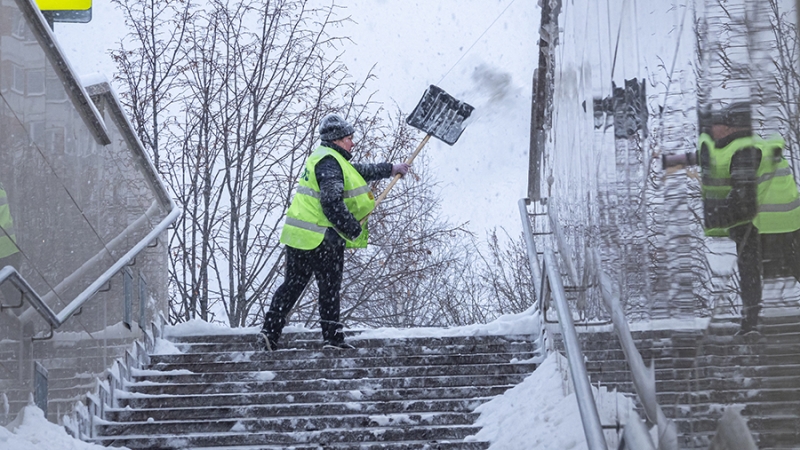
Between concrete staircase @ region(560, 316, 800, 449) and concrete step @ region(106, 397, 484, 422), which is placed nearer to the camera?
concrete staircase @ region(560, 316, 800, 449)

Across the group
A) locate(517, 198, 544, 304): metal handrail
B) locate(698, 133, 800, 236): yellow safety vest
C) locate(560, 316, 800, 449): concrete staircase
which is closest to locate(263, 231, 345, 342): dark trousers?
locate(517, 198, 544, 304): metal handrail

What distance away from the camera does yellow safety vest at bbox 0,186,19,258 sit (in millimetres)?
4809

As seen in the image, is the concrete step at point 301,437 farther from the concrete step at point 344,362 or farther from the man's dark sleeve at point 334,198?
the man's dark sleeve at point 334,198

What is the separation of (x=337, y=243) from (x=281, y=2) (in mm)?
8126

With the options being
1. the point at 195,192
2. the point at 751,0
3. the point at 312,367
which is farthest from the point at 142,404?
the point at 195,192

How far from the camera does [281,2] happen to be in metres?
14.4

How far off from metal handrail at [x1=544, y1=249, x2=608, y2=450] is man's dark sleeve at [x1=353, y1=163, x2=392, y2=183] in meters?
2.63

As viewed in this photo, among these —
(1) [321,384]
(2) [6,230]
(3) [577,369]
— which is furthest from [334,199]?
(3) [577,369]

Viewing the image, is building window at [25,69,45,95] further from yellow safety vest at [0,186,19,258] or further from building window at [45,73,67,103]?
yellow safety vest at [0,186,19,258]

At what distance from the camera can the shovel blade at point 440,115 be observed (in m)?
8.21

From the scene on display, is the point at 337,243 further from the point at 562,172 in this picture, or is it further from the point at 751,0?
the point at 751,0

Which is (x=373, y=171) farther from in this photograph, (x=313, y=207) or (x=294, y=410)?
(x=294, y=410)

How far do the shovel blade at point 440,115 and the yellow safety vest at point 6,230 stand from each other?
12.7 feet

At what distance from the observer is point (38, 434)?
4859 mm
